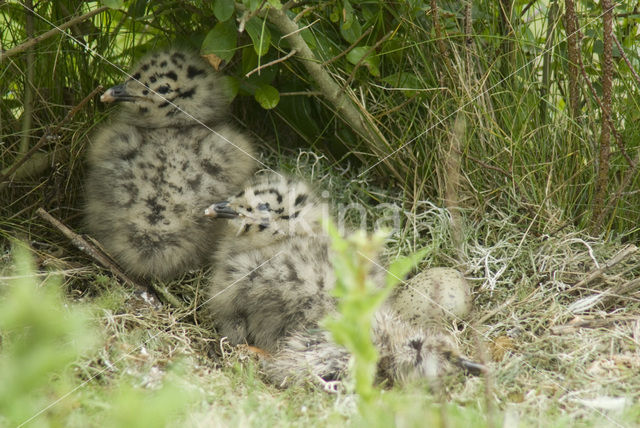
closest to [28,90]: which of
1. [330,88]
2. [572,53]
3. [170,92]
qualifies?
[170,92]

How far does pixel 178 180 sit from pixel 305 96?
0.79 m

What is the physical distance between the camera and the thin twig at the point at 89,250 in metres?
2.89

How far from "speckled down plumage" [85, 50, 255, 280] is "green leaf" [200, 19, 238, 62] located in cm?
30

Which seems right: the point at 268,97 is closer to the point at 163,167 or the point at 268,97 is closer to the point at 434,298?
the point at 163,167

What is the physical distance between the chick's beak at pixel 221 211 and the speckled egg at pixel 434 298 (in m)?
0.76

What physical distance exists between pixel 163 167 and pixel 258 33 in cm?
73

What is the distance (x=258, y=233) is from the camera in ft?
9.38

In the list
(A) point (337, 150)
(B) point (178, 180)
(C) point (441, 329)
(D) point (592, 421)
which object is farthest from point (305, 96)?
(D) point (592, 421)

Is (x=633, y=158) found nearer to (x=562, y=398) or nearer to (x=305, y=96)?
(x=562, y=398)

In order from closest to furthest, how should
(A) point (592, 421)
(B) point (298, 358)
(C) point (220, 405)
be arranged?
1. (A) point (592, 421)
2. (C) point (220, 405)
3. (B) point (298, 358)

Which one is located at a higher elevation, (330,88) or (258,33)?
(258,33)

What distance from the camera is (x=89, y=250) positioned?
114 inches

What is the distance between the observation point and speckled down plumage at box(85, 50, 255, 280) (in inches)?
114

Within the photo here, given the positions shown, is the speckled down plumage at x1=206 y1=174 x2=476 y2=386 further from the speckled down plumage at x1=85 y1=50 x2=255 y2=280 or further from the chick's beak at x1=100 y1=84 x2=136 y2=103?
the chick's beak at x1=100 y1=84 x2=136 y2=103
